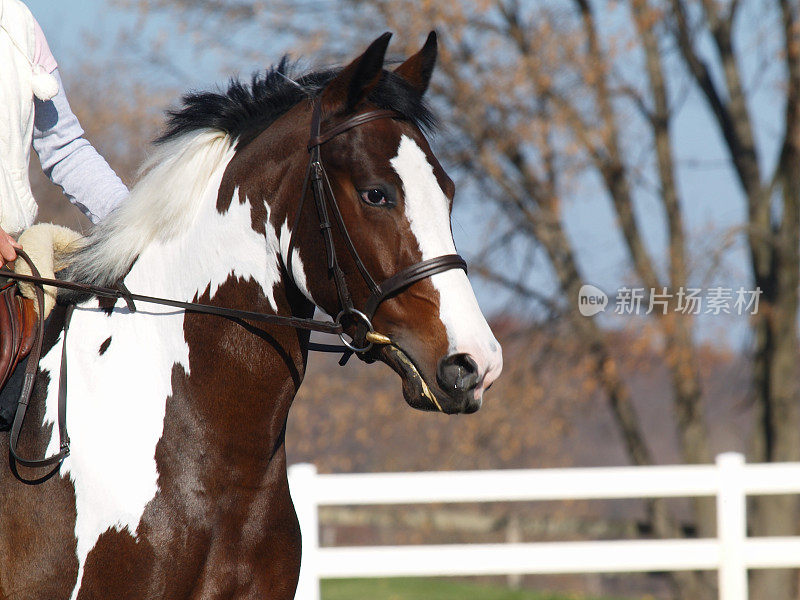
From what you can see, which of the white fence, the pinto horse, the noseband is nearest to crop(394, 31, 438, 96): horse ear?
the pinto horse

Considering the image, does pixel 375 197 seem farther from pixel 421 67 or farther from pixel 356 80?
pixel 421 67

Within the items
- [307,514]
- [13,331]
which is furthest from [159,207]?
[307,514]

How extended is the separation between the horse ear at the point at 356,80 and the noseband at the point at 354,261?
2.2 inches

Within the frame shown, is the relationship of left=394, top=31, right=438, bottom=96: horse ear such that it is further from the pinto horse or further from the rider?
the rider

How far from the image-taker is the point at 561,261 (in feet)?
31.9

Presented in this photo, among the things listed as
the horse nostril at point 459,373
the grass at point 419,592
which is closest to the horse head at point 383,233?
the horse nostril at point 459,373

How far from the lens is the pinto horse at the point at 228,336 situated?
6.85ft

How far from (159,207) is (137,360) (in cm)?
41

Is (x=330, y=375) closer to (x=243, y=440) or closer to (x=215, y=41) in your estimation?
(x=215, y=41)

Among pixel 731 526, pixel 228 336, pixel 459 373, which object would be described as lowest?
pixel 459 373

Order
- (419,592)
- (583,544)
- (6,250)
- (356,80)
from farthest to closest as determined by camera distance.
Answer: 1. (419,592)
2. (583,544)
3. (6,250)
4. (356,80)

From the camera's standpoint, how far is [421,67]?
251 centimetres

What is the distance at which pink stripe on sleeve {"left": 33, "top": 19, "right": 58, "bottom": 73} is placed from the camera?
268 centimetres

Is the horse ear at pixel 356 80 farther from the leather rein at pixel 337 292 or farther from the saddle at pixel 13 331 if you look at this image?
the saddle at pixel 13 331
